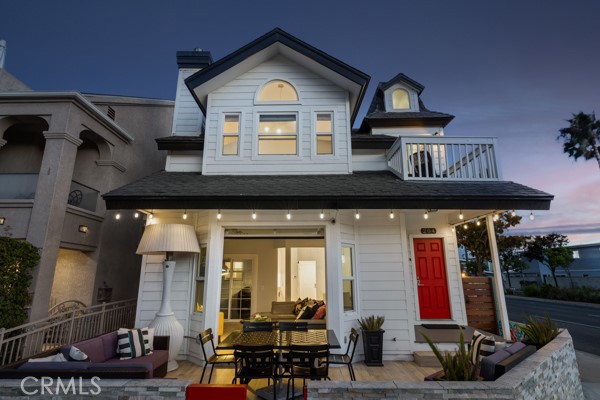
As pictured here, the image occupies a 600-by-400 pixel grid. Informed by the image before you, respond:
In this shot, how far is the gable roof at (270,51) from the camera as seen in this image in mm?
6328

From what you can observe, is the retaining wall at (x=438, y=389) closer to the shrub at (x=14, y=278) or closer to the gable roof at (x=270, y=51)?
the gable roof at (x=270, y=51)

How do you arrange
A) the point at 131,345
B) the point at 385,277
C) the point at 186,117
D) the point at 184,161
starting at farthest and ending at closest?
the point at 186,117 < the point at 184,161 < the point at 385,277 < the point at 131,345

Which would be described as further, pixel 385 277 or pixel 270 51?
pixel 270 51

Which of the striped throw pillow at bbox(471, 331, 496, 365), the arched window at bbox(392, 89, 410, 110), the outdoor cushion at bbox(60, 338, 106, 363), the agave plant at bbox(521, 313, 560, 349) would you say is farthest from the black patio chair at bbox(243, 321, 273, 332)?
the arched window at bbox(392, 89, 410, 110)

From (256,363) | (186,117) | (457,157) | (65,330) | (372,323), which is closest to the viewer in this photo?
(256,363)

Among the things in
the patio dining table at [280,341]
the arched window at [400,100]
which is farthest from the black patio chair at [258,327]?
the arched window at [400,100]

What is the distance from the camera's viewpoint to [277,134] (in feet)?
21.7

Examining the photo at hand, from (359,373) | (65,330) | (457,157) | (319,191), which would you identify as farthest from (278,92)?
(65,330)

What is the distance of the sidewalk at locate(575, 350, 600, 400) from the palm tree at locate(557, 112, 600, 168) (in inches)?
805

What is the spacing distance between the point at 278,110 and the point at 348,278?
426 centimetres

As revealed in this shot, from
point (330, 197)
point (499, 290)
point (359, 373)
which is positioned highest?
point (330, 197)

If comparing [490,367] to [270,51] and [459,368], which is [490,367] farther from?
[270,51]

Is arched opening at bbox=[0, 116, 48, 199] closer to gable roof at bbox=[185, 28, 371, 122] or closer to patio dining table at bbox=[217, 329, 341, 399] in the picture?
gable roof at bbox=[185, 28, 371, 122]

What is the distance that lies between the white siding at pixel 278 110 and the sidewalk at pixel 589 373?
5555 millimetres
